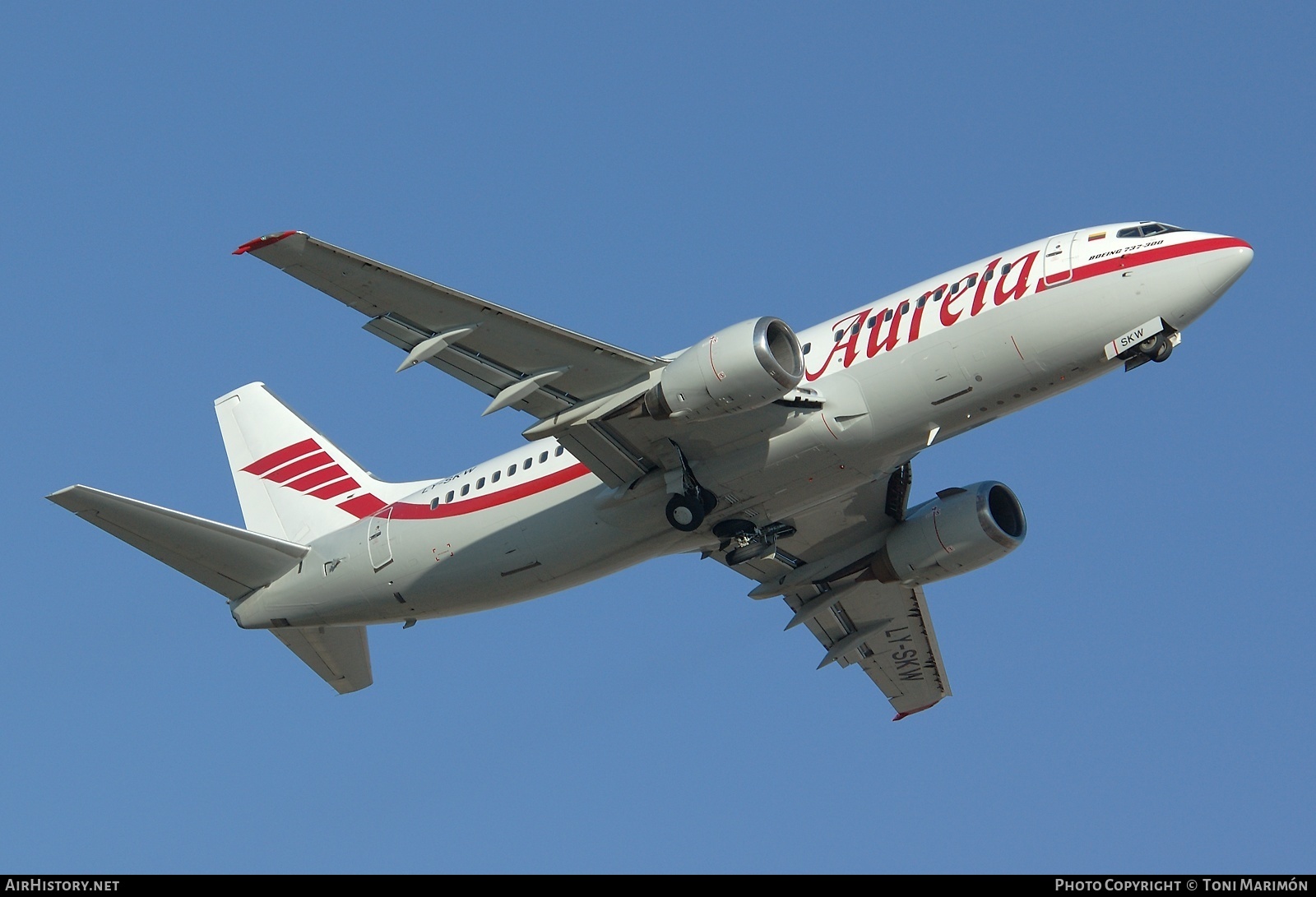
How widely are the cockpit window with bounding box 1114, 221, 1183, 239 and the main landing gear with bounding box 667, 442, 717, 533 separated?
9694mm

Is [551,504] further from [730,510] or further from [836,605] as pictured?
[836,605]

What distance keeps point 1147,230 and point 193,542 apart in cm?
2144

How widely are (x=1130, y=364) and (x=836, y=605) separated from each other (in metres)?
12.2

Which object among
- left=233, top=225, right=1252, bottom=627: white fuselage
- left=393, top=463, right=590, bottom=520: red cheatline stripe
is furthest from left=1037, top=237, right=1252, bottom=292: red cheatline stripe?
left=393, top=463, right=590, bottom=520: red cheatline stripe

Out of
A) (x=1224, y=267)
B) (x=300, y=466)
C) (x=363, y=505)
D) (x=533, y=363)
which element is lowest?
(x=533, y=363)

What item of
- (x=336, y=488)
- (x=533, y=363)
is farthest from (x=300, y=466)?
(x=533, y=363)

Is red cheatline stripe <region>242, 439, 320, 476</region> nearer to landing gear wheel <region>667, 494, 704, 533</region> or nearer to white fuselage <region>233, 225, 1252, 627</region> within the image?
white fuselage <region>233, 225, 1252, 627</region>

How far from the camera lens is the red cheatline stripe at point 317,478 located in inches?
1543

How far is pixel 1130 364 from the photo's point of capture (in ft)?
100

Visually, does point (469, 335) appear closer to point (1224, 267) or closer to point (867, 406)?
point (867, 406)

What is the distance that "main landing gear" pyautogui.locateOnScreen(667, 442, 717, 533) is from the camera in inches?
1261

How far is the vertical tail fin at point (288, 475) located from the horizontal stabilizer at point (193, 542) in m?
1.93

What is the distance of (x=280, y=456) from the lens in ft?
132
